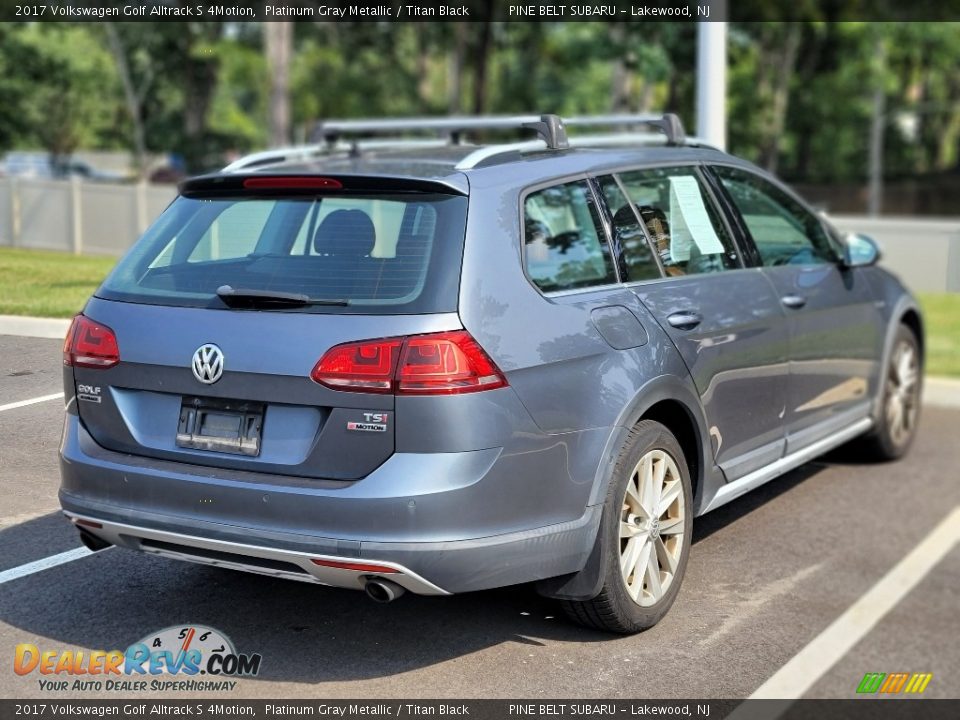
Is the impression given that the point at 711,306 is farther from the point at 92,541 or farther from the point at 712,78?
the point at 712,78

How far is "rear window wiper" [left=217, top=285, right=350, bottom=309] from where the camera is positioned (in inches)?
147

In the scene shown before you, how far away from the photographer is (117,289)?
4117 mm

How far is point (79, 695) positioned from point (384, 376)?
1300 mm

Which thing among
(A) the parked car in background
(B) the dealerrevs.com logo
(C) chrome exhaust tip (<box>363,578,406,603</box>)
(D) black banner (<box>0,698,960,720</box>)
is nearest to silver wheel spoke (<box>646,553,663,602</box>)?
(D) black banner (<box>0,698,960,720</box>)

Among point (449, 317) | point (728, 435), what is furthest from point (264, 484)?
point (728, 435)

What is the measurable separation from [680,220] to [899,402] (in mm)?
2547

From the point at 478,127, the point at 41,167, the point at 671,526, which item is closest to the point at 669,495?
the point at 671,526

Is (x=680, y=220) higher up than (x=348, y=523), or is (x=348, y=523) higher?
(x=680, y=220)

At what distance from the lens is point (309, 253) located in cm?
398

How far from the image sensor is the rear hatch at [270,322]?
3609 millimetres

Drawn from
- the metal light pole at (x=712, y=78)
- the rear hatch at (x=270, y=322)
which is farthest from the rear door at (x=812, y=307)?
the metal light pole at (x=712, y=78)

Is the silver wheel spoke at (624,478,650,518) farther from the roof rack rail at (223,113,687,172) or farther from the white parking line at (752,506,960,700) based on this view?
the roof rack rail at (223,113,687,172)

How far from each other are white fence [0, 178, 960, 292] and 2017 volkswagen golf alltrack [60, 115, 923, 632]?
2.97 ft

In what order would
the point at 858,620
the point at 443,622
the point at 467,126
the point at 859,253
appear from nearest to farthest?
the point at 443,622 → the point at 858,620 → the point at 467,126 → the point at 859,253
